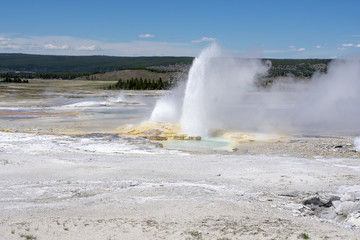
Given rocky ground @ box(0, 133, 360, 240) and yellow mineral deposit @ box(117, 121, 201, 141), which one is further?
yellow mineral deposit @ box(117, 121, 201, 141)

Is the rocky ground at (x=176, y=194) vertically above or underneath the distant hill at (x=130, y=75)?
underneath

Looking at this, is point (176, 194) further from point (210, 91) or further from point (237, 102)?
point (237, 102)

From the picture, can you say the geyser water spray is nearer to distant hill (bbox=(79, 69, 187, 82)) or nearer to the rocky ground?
the rocky ground

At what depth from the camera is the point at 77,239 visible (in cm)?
720

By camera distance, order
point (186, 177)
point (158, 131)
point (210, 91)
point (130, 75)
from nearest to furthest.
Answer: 1. point (186, 177)
2. point (158, 131)
3. point (210, 91)
4. point (130, 75)

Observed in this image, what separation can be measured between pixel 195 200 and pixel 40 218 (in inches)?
128

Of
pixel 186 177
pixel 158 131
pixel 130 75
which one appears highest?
pixel 130 75

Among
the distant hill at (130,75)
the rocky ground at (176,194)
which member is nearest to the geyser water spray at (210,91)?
the rocky ground at (176,194)

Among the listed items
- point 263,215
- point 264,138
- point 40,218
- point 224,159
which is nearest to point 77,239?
point 40,218

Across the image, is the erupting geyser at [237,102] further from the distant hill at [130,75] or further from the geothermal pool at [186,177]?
the distant hill at [130,75]

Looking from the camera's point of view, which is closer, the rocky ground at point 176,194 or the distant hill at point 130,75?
→ the rocky ground at point 176,194

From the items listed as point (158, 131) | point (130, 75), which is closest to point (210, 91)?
point (158, 131)

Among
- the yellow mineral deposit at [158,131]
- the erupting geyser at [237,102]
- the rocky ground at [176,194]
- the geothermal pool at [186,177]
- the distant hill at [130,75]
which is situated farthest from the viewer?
the distant hill at [130,75]

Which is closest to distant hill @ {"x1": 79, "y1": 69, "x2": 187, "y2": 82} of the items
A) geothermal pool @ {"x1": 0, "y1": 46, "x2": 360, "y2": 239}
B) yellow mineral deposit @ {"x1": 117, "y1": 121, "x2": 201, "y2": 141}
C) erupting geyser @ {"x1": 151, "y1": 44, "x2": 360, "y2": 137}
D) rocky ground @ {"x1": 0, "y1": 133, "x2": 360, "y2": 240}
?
erupting geyser @ {"x1": 151, "y1": 44, "x2": 360, "y2": 137}
